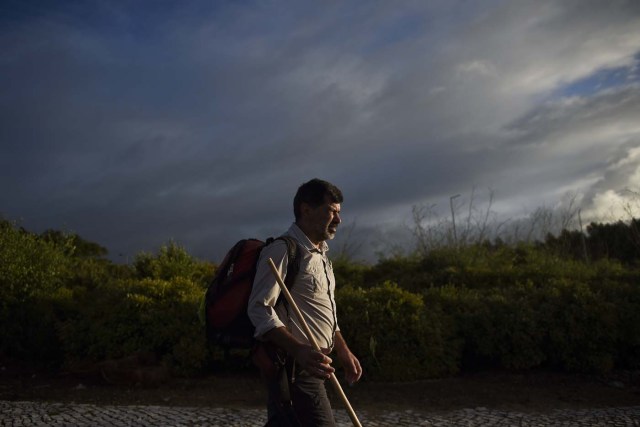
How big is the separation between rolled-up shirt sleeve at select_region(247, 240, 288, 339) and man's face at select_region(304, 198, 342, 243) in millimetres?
272

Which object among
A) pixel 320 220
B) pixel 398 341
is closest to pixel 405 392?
pixel 398 341

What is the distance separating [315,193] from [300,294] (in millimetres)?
559

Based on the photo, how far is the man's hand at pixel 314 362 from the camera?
9.71ft

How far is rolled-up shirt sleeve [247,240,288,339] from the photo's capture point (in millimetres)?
3088

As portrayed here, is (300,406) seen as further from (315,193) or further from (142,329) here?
(142,329)

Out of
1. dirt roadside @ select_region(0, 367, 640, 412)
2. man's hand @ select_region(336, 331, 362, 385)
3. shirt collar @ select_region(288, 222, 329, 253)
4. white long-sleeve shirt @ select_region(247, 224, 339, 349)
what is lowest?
dirt roadside @ select_region(0, 367, 640, 412)

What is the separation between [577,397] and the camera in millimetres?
7668

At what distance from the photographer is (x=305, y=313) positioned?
3354 millimetres

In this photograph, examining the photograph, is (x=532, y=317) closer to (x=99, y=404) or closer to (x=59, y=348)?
(x=99, y=404)

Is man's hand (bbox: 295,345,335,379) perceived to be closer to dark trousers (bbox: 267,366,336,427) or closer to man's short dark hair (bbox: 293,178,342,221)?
dark trousers (bbox: 267,366,336,427)

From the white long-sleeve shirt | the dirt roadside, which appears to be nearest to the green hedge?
the dirt roadside

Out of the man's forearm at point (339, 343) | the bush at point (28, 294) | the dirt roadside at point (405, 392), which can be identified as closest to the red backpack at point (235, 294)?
the man's forearm at point (339, 343)

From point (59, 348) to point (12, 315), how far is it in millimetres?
962

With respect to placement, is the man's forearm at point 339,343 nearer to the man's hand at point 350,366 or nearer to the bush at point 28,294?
the man's hand at point 350,366
